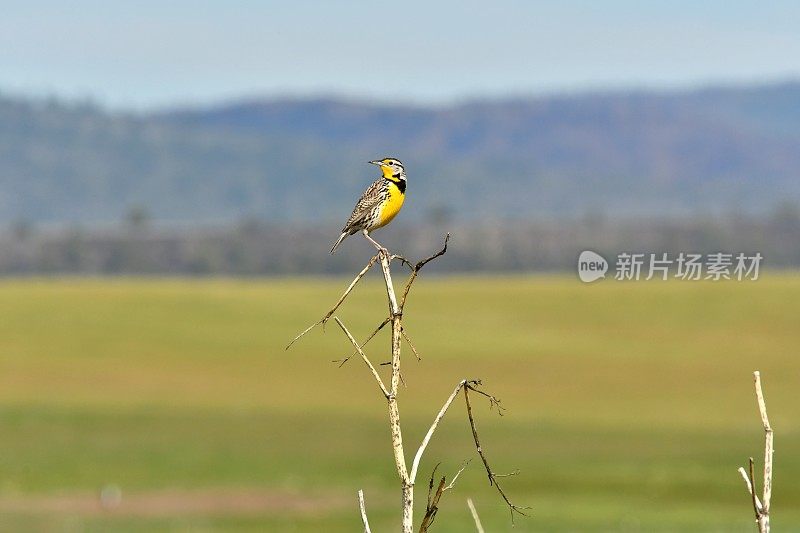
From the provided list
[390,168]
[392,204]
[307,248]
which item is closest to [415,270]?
[390,168]

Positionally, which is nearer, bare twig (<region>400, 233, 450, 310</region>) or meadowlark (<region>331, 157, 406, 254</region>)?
bare twig (<region>400, 233, 450, 310</region>)

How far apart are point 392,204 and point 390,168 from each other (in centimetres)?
34

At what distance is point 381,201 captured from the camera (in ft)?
19.4

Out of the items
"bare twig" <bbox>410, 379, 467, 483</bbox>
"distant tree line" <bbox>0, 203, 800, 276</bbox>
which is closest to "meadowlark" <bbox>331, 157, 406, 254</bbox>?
"bare twig" <bbox>410, 379, 467, 483</bbox>

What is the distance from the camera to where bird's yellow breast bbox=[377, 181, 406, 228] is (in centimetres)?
550

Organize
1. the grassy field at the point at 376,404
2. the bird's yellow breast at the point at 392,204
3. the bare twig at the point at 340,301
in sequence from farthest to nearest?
the grassy field at the point at 376,404
the bird's yellow breast at the point at 392,204
the bare twig at the point at 340,301

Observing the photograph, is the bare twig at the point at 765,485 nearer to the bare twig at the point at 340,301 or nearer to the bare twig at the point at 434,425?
the bare twig at the point at 434,425

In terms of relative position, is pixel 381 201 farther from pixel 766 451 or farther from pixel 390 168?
pixel 766 451

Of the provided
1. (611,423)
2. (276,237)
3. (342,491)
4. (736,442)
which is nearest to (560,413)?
(611,423)

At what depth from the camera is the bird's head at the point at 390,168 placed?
5281 mm

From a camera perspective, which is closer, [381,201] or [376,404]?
[381,201]

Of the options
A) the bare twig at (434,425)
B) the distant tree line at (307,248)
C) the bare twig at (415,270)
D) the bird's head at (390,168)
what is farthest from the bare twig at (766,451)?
the distant tree line at (307,248)

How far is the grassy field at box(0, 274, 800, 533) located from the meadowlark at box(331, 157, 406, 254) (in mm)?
20325

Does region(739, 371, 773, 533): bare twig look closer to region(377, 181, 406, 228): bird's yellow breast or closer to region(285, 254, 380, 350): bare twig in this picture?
region(285, 254, 380, 350): bare twig
